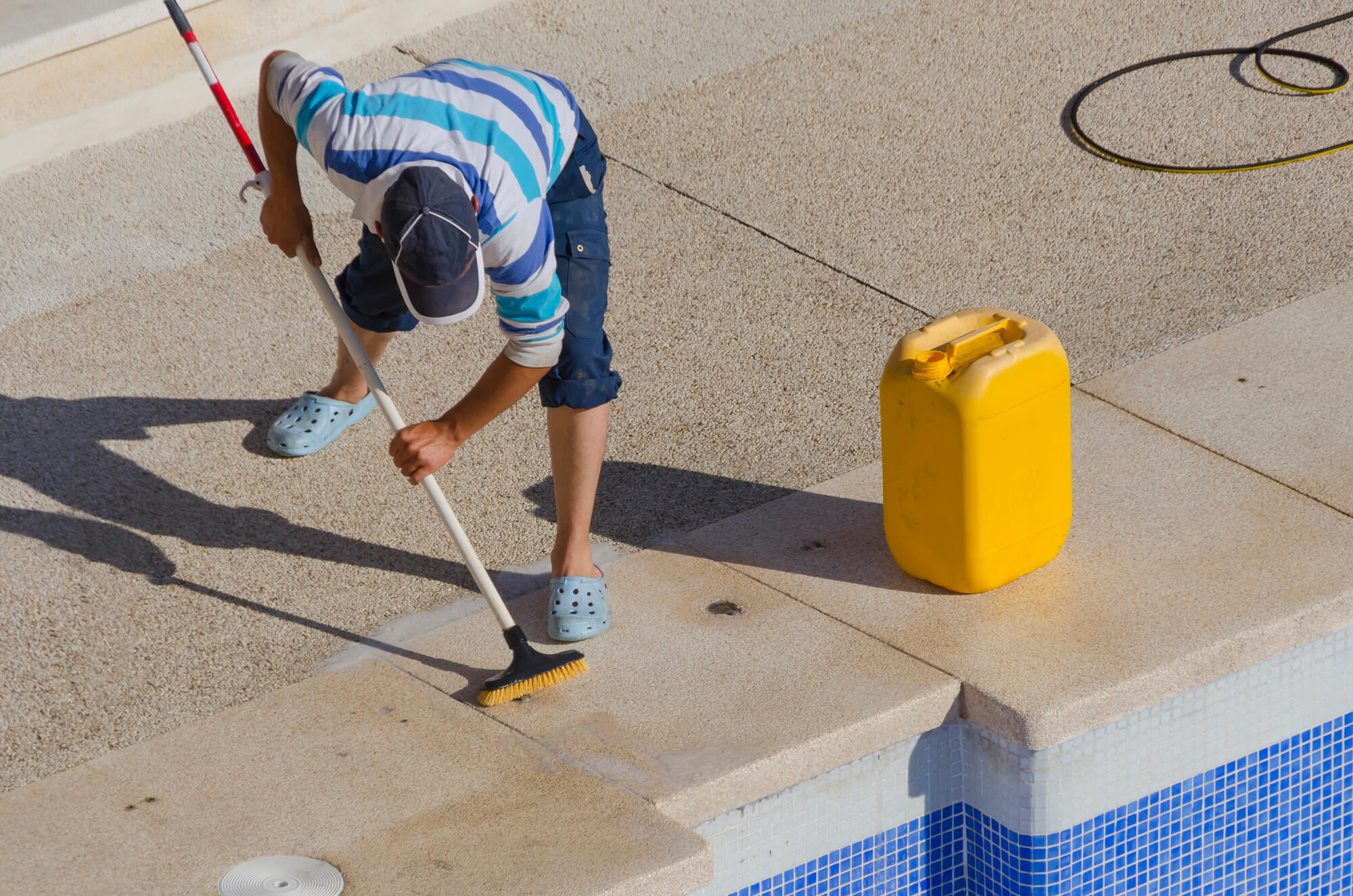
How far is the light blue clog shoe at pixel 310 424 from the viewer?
167 inches

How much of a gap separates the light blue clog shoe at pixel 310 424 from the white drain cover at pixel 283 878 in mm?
1624

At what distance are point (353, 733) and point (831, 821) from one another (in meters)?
1.07

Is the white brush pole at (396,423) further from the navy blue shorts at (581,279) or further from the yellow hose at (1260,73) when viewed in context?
the yellow hose at (1260,73)

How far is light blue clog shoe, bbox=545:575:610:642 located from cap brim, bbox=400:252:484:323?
2.97 feet

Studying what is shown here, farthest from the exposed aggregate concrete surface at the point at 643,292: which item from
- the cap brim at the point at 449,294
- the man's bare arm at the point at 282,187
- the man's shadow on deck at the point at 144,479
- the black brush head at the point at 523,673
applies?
the cap brim at the point at 449,294

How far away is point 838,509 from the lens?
3.95 metres

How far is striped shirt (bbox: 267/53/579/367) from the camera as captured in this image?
2887 millimetres

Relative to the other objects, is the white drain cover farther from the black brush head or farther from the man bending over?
the man bending over

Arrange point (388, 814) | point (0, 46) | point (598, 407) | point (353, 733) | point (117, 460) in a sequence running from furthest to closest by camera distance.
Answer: point (0, 46)
point (117, 460)
point (598, 407)
point (353, 733)
point (388, 814)

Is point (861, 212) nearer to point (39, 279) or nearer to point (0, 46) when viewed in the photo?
point (39, 279)

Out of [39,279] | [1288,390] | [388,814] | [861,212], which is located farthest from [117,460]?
[1288,390]

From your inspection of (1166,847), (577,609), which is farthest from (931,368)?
(1166,847)

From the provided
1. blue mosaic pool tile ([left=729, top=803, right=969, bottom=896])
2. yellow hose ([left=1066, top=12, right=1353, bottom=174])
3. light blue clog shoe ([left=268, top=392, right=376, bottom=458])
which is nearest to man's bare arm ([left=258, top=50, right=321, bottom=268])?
light blue clog shoe ([left=268, top=392, right=376, bottom=458])

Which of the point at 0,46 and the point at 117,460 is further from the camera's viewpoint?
the point at 0,46
